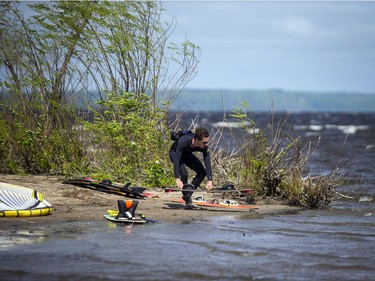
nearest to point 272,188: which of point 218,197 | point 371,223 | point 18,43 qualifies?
point 218,197

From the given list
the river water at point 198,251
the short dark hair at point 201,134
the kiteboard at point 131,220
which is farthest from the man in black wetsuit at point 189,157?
the kiteboard at point 131,220

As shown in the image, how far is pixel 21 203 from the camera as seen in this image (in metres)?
13.9

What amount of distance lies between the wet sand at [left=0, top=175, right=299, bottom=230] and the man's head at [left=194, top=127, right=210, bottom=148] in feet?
4.11

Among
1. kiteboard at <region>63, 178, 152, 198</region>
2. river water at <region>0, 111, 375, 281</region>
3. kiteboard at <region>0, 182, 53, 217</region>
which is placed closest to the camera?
river water at <region>0, 111, 375, 281</region>

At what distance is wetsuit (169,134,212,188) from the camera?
1552cm

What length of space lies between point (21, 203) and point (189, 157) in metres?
3.64

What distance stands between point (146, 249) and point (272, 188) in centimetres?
679

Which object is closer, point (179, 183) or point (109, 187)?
point (179, 183)

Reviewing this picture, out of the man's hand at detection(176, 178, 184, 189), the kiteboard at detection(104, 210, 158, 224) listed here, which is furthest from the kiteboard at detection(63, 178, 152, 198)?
the kiteboard at detection(104, 210, 158, 224)

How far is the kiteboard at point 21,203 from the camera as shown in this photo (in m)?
13.4

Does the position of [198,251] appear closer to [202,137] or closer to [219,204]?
[202,137]

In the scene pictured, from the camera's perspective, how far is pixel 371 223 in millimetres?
14992

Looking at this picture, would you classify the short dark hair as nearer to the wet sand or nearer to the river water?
the wet sand

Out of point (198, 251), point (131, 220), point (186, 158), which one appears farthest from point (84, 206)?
point (198, 251)
